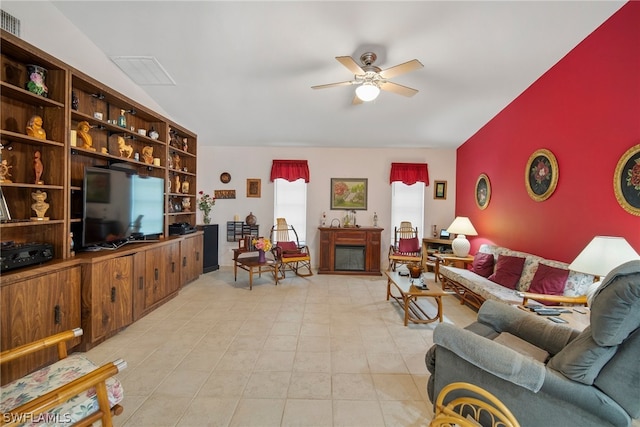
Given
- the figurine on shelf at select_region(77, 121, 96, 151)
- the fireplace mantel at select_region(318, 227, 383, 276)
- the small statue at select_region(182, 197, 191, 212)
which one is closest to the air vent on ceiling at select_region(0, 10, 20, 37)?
the figurine on shelf at select_region(77, 121, 96, 151)

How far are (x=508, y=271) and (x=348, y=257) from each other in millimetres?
2670

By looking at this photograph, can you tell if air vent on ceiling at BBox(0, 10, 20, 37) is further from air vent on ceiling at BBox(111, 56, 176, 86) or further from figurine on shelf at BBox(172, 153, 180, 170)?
figurine on shelf at BBox(172, 153, 180, 170)

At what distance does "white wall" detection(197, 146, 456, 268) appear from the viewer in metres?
5.71

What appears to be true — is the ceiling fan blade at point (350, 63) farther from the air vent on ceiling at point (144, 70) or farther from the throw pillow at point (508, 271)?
the throw pillow at point (508, 271)

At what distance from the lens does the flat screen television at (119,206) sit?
2.72 meters

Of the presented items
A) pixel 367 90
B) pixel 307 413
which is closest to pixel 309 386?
pixel 307 413

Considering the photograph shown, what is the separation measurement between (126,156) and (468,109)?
4.83 m

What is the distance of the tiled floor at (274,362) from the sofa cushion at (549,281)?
2.71ft

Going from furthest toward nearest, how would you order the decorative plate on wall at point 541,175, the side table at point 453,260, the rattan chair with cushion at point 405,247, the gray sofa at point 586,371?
1. the rattan chair with cushion at point 405,247
2. the side table at point 453,260
3. the decorative plate on wall at point 541,175
4. the gray sofa at point 586,371

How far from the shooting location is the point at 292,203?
19.0 feet

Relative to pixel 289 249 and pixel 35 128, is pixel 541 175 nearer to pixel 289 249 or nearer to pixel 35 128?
pixel 289 249

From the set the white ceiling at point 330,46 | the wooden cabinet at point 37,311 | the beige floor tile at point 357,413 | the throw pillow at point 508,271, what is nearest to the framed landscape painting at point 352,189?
the white ceiling at point 330,46

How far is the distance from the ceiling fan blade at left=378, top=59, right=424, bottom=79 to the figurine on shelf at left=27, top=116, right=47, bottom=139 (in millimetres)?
3051

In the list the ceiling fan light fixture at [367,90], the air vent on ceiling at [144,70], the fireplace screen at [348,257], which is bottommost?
the fireplace screen at [348,257]
